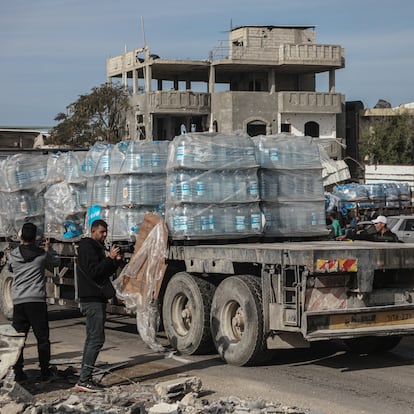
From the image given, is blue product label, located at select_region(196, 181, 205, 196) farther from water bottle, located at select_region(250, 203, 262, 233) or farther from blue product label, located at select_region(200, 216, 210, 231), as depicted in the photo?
water bottle, located at select_region(250, 203, 262, 233)

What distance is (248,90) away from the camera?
195 ft

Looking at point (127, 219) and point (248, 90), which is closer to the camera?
point (127, 219)

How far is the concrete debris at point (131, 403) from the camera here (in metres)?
7.84

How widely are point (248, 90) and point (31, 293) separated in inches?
1989

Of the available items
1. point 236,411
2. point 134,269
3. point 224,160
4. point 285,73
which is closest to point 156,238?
point 134,269

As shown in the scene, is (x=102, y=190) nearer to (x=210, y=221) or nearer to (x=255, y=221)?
(x=210, y=221)

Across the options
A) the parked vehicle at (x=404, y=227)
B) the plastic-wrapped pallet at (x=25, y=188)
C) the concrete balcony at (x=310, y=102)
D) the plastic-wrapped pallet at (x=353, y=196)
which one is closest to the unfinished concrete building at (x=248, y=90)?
Answer: the concrete balcony at (x=310, y=102)

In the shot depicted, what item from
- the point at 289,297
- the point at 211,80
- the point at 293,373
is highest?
the point at 211,80

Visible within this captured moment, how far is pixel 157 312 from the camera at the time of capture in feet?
40.4

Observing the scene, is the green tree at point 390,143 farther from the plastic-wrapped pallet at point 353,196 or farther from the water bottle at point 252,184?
the water bottle at point 252,184

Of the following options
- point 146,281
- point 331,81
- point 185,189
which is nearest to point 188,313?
point 146,281

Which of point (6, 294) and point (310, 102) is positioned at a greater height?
point (310, 102)

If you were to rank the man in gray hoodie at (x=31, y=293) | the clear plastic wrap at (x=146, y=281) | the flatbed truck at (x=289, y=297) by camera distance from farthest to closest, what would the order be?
the clear plastic wrap at (x=146, y=281) < the flatbed truck at (x=289, y=297) < the man in gray hoodie at (x=31, y=293)

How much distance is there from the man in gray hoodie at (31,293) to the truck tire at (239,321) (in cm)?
224
